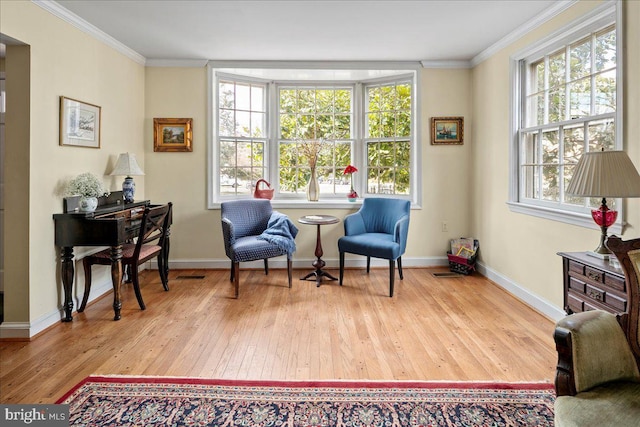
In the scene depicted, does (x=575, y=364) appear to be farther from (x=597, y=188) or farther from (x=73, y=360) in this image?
(x=73, y=360)

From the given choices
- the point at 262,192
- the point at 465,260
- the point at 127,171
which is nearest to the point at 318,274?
the point at 262,192

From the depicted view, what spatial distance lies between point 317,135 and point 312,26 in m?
1.71

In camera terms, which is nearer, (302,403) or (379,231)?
(302,403)

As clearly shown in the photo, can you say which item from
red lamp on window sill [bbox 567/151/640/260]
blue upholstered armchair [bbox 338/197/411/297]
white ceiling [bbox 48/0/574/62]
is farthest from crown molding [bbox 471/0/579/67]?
blue upholstered armchair [bbox 338/197/411/297]

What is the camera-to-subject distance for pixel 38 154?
9.65 feet

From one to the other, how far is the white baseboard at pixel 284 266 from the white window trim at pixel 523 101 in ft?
2.43

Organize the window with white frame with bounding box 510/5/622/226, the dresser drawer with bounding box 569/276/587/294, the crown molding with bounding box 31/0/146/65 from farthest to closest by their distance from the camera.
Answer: the crown molding with bounding box 31/0/146/65
the window with white frame with bounding box 510/5/622/226
the dresser drawer with bounding box 569/276/587/294

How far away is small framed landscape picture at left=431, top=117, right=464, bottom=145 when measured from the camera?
4.83m

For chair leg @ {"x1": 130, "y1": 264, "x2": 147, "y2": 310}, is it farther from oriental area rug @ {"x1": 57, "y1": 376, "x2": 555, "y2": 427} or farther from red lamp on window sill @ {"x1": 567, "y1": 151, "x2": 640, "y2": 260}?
red lamp on window sill @ {"x1": 567, "y1": 151, "x2": 640, "y2": 260}

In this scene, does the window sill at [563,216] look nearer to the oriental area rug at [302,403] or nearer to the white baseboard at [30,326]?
the oriental area rug at [302,403]

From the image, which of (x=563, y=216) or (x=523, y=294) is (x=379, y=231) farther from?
(x=563, y=216)

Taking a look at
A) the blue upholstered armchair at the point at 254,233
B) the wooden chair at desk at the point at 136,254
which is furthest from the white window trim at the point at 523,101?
the wooden chair at desk at the point at 136,254

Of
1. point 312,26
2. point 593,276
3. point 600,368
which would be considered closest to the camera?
point 600,368

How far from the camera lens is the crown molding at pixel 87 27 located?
3.02 metres
